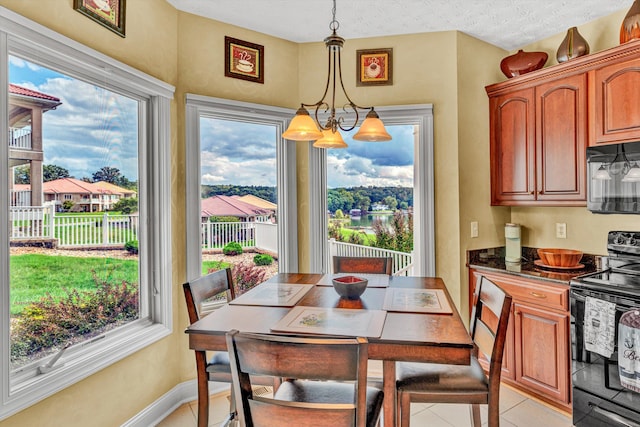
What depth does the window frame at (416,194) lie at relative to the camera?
2.97 meters

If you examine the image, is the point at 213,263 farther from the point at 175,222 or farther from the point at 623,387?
the point at 623,387

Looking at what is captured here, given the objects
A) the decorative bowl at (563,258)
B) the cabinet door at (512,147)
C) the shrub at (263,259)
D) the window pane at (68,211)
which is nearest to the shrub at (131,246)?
the window pane at (68,211)

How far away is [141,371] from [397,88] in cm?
264

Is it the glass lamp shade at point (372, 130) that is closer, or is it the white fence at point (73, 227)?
the white fence at point (73, 227)

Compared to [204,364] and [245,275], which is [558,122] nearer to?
[245,275]

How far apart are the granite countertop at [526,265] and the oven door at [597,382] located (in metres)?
0.24

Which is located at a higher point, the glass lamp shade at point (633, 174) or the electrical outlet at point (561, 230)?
the glass lamp shade at point (633, 174)

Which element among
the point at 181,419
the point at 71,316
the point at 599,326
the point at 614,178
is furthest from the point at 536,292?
the point at 71,316

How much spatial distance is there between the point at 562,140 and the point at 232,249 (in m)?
2.46

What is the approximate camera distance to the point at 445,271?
3018 millimetres

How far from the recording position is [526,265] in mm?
2861

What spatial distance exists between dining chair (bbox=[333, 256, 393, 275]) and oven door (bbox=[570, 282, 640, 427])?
43.4 inches

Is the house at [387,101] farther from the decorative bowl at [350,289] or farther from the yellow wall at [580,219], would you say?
the decorative bowl at [350,289]

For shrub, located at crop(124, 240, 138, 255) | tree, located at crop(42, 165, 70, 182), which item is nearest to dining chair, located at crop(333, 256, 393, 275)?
shrub, located at crop(124, 240, 138, 255)
